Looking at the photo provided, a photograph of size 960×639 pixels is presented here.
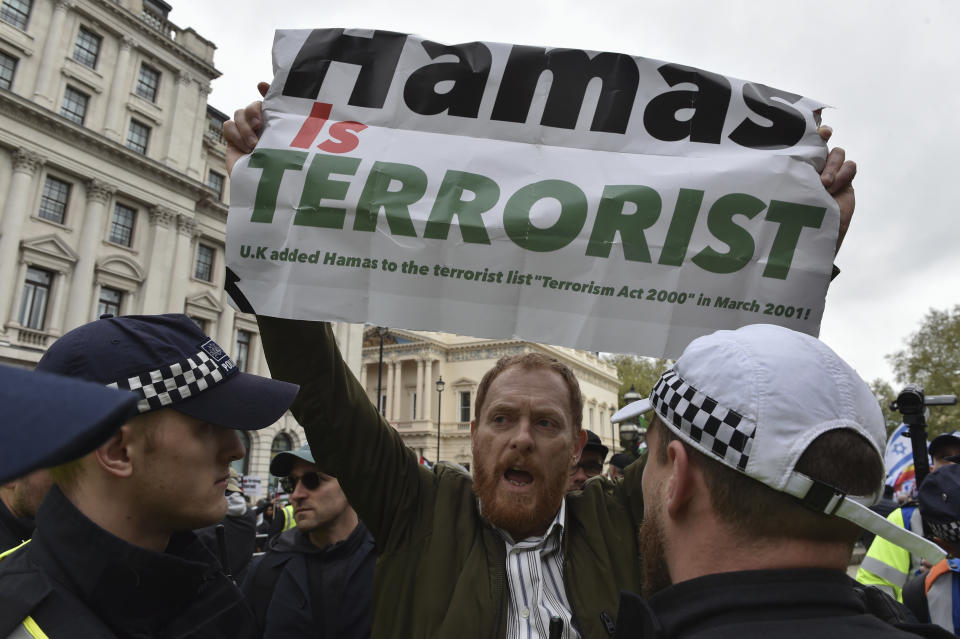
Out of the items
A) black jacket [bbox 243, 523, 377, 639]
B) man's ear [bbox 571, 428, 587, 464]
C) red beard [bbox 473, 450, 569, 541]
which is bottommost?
black jacket [bbox 243, 523, 377, 639]

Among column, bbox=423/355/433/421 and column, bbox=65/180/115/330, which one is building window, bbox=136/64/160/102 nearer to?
column, bbox=65/180/115/330

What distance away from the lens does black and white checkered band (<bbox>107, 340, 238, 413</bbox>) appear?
1669 millimetres

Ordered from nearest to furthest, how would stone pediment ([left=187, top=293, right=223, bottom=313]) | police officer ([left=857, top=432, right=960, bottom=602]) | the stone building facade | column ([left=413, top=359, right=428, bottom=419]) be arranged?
police officer ([left=857, top=432, right=960, bottom=602]), the stone building facade, stone pediment ([left=187, top=293, right=223, bottom=313]), column ([left=413, top=359, right=428, bottom=419])

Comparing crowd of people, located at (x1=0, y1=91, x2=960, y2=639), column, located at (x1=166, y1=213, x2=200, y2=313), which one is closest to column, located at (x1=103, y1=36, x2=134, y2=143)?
column, located at (x1=166, y1=213, x2=200, y2=313)

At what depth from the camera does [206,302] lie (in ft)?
106

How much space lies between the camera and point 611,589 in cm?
214

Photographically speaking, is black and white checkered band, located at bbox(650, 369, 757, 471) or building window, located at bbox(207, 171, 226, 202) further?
building window, located at bbox(207, 171, 226, 202)

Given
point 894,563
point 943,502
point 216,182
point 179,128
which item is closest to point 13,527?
point 943,502

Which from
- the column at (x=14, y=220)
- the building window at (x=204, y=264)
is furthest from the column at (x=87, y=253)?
the building window at (x=204, y=264)

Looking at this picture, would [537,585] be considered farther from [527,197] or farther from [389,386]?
[389,386]

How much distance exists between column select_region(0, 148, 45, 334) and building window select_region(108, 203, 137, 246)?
3.86 meters

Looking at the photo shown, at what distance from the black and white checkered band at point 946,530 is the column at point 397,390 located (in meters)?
47.6

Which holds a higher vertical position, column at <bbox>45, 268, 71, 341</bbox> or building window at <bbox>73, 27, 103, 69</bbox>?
building window at <bbox>73, 27, 103, 69</bbox>

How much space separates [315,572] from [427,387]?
45.8 meters
